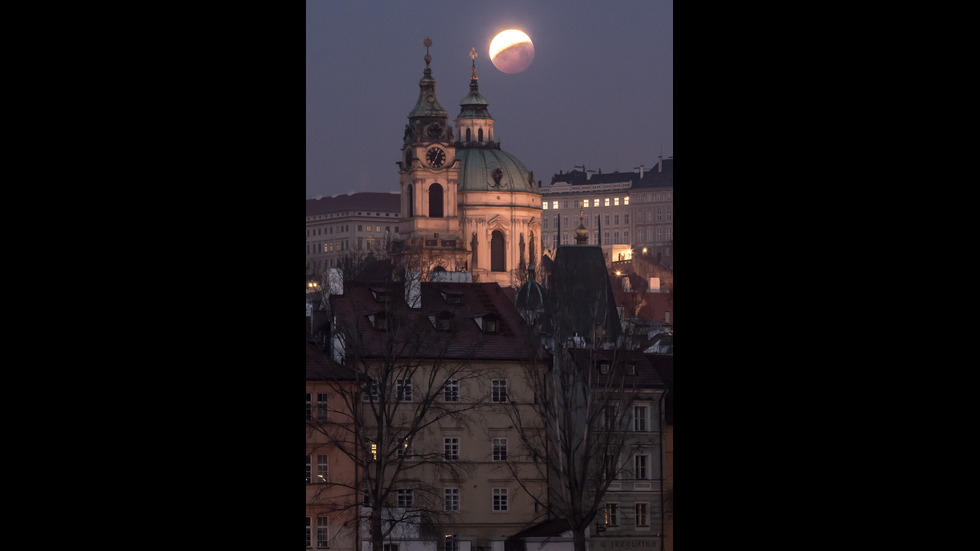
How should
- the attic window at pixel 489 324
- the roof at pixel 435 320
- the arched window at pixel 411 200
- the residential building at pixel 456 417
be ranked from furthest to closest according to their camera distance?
the arched window at pixel 411 200, the attic window at pixel 489 324, the roof at pixel 435 320, the residential building at pixel 456 417

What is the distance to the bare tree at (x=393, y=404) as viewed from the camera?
1850cm

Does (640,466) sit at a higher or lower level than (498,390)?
lower

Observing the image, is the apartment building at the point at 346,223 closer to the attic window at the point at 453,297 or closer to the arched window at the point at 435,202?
the arched window at the point at 435,202

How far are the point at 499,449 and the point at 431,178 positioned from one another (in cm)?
5704

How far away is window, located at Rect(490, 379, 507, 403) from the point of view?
23.2 m

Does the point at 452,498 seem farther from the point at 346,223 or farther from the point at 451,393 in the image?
the point at 346,223

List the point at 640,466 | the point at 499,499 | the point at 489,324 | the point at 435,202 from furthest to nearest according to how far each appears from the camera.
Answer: the point at 435,202 < the point at 489,324 < the point at 640,466 < the point at 499,499

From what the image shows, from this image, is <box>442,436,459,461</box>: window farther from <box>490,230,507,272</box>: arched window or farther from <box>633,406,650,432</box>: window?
<box>490,230,507,272</box>: arched window

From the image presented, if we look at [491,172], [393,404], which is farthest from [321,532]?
[491,172]

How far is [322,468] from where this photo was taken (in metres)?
20.7

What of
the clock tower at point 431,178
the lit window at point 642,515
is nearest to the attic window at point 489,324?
the lit window at point 642,515
